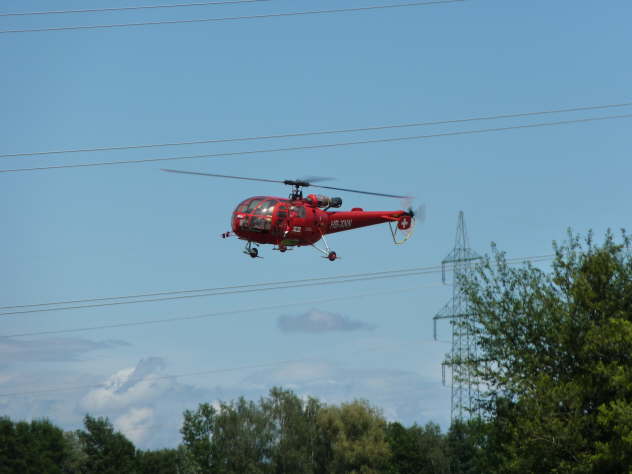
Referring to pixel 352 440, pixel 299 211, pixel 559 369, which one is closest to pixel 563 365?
pixel 559 369

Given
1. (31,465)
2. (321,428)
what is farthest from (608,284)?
(31,465)

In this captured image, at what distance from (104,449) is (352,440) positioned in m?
33.6

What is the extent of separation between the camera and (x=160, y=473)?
140 meters

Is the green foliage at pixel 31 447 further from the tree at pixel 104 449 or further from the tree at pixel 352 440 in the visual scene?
the tree at pixel 352 440

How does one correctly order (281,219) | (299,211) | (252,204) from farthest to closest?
(299,211)
(281,219)
(252,204)

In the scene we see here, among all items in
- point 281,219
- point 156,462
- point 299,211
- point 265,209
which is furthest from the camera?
point 156,462

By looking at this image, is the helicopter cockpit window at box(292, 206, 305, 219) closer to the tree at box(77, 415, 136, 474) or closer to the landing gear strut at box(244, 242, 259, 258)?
the landing gear strut at box(244, 242, 259, 258)

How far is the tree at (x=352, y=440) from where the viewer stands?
11931 cm

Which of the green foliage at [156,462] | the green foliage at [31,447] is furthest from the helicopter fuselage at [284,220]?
the green foliage at [31,447]

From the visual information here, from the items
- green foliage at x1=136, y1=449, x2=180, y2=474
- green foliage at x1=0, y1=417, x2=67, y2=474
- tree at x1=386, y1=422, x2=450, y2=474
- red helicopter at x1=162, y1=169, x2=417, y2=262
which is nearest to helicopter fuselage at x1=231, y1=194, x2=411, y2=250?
red helicopter at x1=162, y1=169, x2=417, y2=262

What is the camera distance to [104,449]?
429 feet

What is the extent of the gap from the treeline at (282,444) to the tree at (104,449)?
0.13 meters

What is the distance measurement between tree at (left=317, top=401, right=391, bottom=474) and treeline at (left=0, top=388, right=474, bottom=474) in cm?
12

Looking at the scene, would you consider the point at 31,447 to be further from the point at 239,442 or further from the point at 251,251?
the point at 251,251
